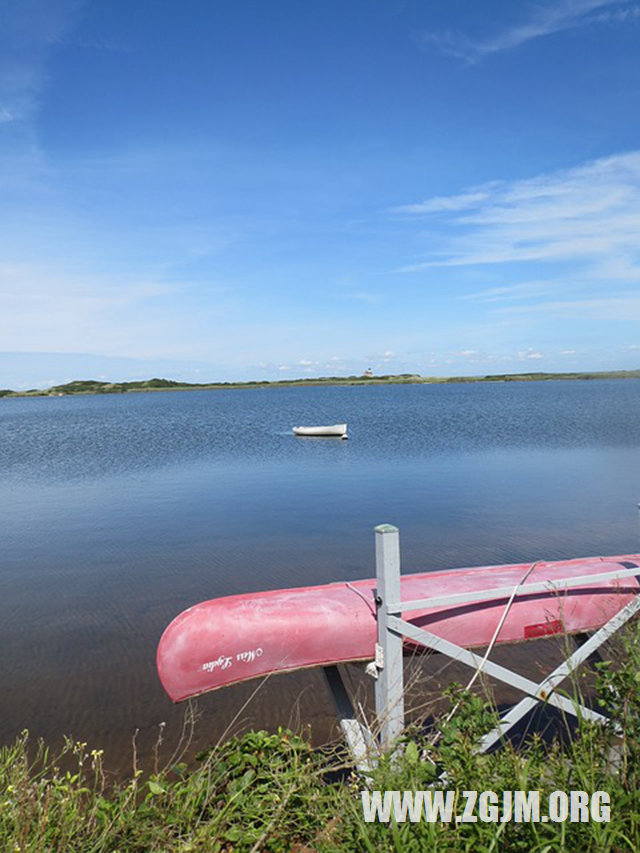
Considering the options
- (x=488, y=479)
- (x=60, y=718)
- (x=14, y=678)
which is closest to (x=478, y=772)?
(x=60, y=718)

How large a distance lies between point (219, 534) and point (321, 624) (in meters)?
8.41

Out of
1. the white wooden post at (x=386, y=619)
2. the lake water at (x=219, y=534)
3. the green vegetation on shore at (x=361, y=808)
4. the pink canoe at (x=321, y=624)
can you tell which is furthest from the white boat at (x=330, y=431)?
the green vegetation on shore at (x=361, y=808)

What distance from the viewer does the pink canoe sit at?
14.8 ft

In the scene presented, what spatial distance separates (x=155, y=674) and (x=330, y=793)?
4.03 metres

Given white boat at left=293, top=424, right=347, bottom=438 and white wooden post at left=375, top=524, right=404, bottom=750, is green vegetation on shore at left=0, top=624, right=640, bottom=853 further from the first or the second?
white boat at left=293, top=424, right=347, bottom=438

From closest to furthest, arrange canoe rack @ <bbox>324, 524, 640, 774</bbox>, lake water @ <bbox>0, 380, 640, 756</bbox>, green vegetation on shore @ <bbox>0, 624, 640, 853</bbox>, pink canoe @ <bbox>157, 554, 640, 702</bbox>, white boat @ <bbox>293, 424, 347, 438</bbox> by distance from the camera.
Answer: green vegetation on shore @ <bbox>0, 624, 640, 853</bbox> → canoe rack @ <bbox>324, 524, 640, 774</bbox> → pink canoe @ <bbox>157, 554, 640, 702</bbox> → lake water @ <bbox>0, 380, 640, 756</bbox> → white boat @ <bbox>293, 424, 347, 438</bbox>

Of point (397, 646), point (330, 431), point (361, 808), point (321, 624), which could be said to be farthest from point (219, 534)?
point (330, 431)

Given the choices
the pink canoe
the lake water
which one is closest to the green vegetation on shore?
the pink canoe

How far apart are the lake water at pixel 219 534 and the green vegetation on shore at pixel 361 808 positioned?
242 cm

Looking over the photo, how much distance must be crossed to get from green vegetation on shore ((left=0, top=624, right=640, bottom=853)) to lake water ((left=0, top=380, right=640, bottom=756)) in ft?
7.94

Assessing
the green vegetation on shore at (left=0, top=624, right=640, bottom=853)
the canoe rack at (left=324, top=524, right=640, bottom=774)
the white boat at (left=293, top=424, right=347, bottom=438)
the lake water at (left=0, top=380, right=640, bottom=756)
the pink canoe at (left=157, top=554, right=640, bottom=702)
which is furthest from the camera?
the white boat at (left=293, top=424, right=347, bottom=438)

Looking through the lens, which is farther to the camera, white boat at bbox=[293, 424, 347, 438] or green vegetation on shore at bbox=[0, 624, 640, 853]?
white boat at bbox=[293, 424, 347, 438]

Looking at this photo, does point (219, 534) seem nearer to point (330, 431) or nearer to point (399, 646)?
point (399, 646)

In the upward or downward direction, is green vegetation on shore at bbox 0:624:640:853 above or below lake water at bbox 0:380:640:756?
above
